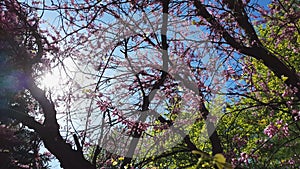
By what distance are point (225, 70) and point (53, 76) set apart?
2.60 meters

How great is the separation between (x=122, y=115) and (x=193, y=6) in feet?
6.06

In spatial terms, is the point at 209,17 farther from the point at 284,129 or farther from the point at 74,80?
the point at 74,80

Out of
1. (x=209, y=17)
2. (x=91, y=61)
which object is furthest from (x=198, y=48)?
(x=91, y=61)

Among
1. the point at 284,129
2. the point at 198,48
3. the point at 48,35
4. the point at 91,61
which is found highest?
the point at 48,35

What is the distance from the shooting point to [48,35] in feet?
17.4

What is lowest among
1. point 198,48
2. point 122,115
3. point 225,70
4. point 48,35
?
point 122,115

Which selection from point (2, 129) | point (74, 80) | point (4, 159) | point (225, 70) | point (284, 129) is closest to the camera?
point (284, 129)

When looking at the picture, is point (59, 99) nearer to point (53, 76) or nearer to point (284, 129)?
point (53, 76)

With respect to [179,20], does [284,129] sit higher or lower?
lower

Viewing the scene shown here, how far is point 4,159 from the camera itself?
6.05m

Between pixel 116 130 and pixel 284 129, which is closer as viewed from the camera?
pixel 284 129

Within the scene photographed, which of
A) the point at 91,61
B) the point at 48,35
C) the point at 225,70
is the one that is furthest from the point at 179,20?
the point at 48,35

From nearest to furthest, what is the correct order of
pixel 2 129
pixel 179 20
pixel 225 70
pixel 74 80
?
pixel 74 80 → pixel 179 20 → pixel 225 70 → pixel 2 129

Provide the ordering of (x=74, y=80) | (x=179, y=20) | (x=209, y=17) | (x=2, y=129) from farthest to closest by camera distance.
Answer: (x=2, y=129), (x=179, y=20), (x=74, y=80), (x=209, y=17)
